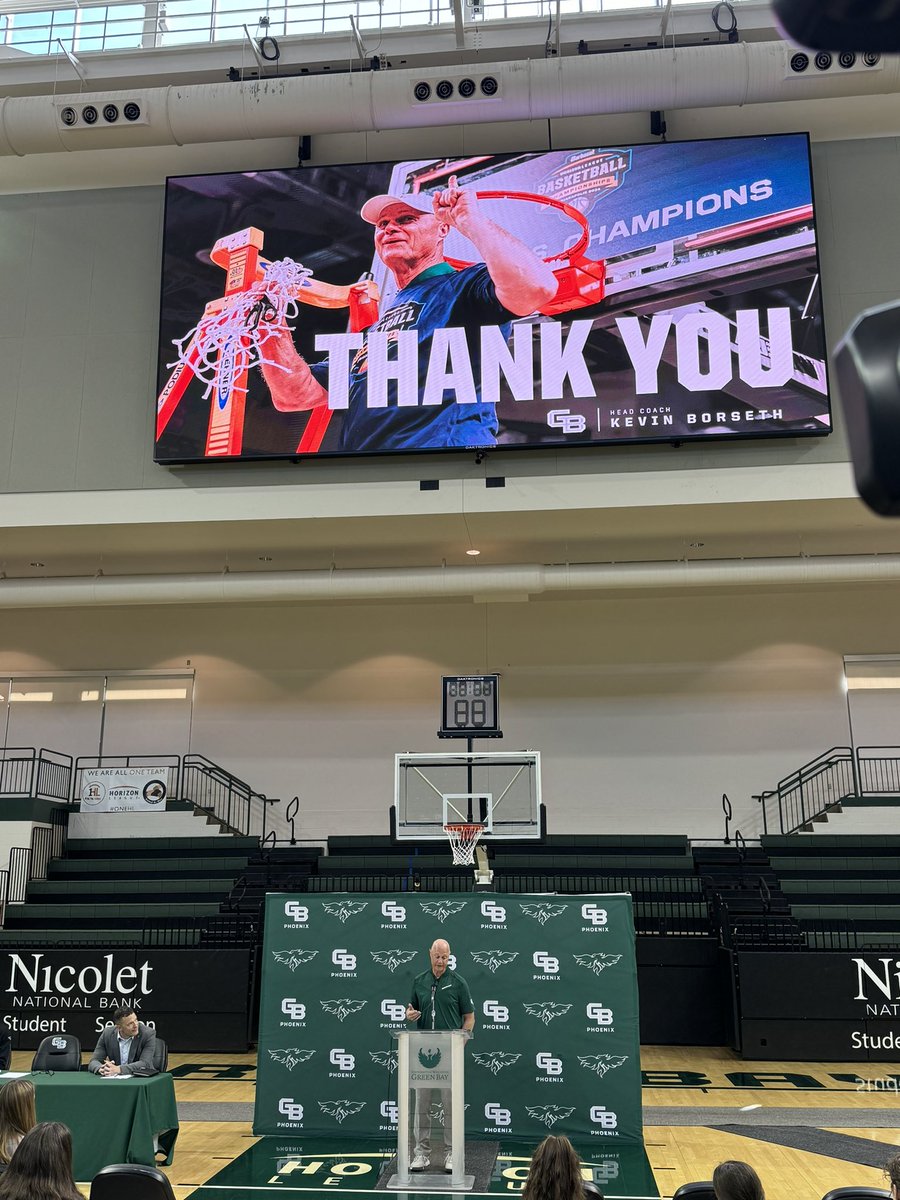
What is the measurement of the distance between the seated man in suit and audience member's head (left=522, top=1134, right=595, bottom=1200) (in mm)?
5524

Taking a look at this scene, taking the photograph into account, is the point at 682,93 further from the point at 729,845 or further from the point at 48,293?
the point at 729,845

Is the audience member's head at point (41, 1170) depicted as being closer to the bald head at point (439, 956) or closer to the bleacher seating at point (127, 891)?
the bald head at point (439, 956)

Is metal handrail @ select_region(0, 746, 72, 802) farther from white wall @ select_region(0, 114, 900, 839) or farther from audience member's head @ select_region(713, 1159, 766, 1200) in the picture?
audience member's head @ select_region(713, 1159, 766, 1200)

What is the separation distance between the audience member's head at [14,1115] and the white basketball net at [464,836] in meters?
7.86

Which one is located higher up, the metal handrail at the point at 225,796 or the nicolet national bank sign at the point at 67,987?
the metal handrail at the point at 225,796

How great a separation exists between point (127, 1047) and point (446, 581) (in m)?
10.3

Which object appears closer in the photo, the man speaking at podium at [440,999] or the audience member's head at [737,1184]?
the audience member's head at [737,1184]

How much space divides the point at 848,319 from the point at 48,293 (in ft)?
41.4

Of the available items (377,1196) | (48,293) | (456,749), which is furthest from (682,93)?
(377,1196)

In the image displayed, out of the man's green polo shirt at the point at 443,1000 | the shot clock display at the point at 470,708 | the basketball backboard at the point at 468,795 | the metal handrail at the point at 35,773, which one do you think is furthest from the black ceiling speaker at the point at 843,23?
the metal handrail at the point at 35,773

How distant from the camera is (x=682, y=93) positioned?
620 inches

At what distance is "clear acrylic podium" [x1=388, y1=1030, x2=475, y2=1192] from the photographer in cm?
778

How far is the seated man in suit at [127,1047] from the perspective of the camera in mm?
8773

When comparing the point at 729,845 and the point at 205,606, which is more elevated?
the point at 205,606
